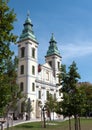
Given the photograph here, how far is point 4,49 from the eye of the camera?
1214 centimetres

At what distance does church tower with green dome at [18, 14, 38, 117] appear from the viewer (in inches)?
2744

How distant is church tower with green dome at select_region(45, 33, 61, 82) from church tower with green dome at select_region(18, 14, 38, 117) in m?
12.7

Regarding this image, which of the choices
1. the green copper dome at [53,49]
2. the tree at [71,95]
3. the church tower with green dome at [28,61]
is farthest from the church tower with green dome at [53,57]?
the tree at [71,95]

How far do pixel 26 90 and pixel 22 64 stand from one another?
25.0ft

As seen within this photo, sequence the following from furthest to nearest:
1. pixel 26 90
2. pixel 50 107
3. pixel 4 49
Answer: pixel 26 90 < pixel 50 107 < pixel 4 49

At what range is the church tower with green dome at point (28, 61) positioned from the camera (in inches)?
2744

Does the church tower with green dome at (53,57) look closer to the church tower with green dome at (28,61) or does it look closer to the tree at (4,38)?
the church tower with green dome at (28,61)

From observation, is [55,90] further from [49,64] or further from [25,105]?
[25,105]

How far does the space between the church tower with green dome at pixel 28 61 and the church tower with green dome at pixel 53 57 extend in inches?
500

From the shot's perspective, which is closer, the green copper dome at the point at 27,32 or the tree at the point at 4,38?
the tree at the point at 4,38

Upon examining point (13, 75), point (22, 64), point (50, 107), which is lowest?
point (50, 107)

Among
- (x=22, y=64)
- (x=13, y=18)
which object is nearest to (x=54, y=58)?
(x=22, y=64)

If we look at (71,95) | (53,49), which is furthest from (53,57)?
(71,95)

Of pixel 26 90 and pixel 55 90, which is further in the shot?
pixel 55 90
